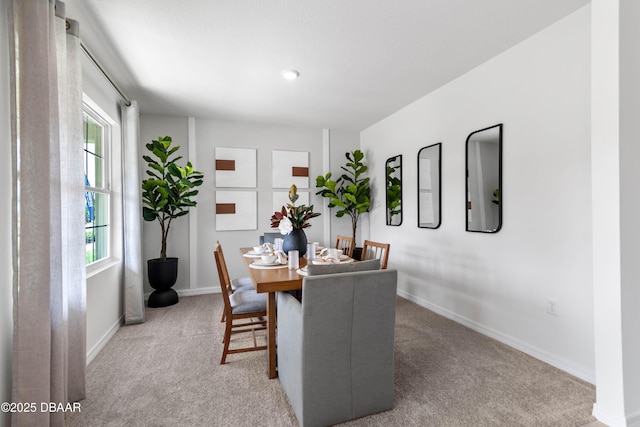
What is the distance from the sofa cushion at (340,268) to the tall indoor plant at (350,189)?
2.86 m

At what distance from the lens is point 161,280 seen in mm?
3740

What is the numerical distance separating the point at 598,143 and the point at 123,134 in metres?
4.17

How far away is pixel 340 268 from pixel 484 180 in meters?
1.99

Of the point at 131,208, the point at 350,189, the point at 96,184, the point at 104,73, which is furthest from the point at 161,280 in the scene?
the point at 350,189

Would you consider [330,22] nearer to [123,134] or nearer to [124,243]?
[123,134]

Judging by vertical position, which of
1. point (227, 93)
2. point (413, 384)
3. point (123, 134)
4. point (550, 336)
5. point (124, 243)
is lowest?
point (413, 384)

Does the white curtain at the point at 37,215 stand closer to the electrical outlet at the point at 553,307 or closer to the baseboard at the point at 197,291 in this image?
the baseboard at the point at 197,291

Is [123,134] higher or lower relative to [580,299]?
higher

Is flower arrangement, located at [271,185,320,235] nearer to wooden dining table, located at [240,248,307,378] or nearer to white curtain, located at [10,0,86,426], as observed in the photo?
wooden dining table, located at [240,248,307,378]

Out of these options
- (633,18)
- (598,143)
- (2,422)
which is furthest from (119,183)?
(633,18)

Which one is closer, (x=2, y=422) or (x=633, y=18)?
(x=2, y=422)

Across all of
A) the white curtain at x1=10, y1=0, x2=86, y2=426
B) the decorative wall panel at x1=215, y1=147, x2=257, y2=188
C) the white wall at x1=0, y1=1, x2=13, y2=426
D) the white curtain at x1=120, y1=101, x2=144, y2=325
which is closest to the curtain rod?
the white curtain at x1=120, y1=101, x2=144, y2=325

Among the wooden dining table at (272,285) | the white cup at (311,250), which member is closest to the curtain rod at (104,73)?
the wooden dining table at (272,285)

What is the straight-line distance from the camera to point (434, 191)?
3471mm
